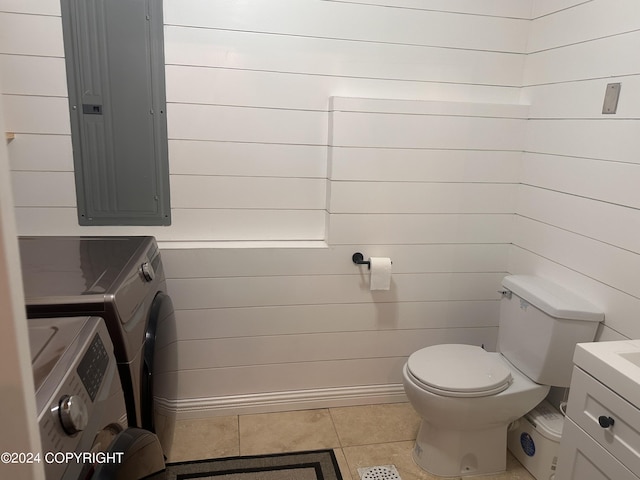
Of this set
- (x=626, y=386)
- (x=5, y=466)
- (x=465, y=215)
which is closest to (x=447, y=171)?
(x=465, y=215)

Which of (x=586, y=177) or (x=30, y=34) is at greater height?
(x=30, y=34)

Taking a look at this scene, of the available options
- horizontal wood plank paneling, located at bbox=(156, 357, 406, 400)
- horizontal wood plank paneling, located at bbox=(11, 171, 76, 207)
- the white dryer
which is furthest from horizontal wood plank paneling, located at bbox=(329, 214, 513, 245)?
the white dryer

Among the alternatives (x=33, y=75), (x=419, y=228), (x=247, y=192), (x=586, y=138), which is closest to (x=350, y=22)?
(x=247, y=192)

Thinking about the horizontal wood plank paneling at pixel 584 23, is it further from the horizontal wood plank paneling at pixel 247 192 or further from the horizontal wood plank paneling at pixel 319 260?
the horizontal wood plank paneling at pixel 247 192

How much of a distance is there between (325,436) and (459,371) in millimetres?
707

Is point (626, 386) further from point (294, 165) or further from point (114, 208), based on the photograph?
point (114, 208)

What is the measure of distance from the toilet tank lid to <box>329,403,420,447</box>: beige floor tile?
815 millimetres

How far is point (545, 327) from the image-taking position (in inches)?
71.5

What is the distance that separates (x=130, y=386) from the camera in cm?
125

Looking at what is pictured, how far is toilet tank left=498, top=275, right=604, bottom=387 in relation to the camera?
1.76 m

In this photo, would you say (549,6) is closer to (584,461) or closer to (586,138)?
(586,138)

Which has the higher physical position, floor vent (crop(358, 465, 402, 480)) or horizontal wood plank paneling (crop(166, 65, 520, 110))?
horizontal wood plank paneling (crop(166, 65, 520, 110))

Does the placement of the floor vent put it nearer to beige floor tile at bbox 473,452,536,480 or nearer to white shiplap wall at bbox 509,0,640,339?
beige floor tile at bbox 473,452,536,480

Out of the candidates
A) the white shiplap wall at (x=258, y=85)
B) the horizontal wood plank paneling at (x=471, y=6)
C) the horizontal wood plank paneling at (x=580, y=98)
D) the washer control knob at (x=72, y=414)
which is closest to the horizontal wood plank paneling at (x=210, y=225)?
the white shiplap wall at (x=258, y=85)
